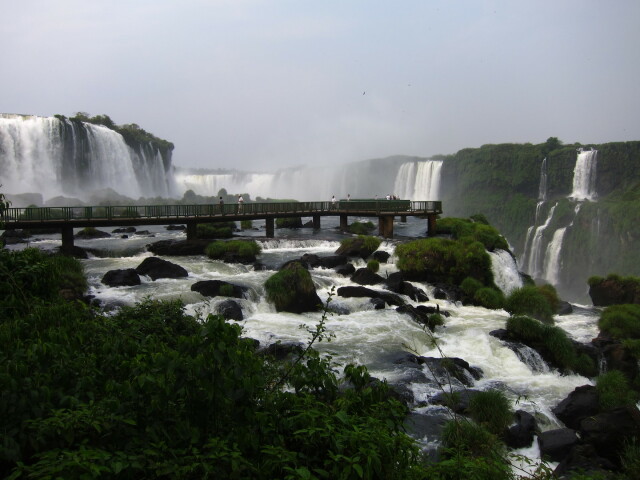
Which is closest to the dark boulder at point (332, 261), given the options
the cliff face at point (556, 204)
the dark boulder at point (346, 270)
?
the dark boulder at point (346, 270)

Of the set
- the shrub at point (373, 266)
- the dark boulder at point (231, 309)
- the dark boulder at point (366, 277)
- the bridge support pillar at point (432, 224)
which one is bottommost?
the dark boulder at point (231, 309)

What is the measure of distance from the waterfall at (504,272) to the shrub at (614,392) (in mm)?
10729

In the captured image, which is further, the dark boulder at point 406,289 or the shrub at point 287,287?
the dark boulder at point 406,289

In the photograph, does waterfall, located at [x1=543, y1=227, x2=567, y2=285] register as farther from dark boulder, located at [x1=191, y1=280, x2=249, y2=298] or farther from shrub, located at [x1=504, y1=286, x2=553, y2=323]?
dark boulder, located at [x1=191, y1=280, x2=249, y2=298]

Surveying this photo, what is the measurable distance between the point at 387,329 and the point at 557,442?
679 cm

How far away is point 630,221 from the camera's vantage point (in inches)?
1844

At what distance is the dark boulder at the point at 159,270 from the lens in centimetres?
2007

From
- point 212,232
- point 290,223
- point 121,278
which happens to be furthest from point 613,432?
point 290,223

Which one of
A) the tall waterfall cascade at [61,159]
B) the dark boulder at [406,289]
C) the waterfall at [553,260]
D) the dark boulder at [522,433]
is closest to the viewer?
the dark boulder at [522,433]

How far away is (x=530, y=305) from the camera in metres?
18.4

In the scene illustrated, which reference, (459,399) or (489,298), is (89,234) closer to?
(489,298)

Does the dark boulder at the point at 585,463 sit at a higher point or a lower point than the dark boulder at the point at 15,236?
lower

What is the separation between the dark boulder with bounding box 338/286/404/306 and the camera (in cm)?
1828

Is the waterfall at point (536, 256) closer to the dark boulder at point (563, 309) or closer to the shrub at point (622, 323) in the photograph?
the dark boulder at point (563, 309)
